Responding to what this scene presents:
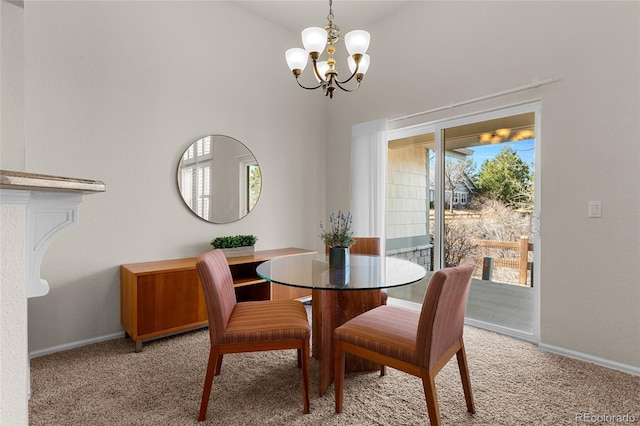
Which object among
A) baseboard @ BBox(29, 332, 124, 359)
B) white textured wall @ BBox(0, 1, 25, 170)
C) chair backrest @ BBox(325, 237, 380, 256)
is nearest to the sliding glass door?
chair backrest @ BBox(325, 237, 380, 256)

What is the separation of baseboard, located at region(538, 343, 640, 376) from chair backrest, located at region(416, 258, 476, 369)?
1.51 meters

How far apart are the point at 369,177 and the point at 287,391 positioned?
7.79 ft

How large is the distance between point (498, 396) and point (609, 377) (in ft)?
2.79

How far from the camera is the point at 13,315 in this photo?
25.5 inches

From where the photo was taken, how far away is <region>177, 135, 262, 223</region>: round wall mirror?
3.12m

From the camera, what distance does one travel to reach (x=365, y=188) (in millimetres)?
3695

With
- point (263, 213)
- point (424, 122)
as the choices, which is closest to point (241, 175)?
point (263, 213)

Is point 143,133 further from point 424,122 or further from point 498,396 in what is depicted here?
point 498,396

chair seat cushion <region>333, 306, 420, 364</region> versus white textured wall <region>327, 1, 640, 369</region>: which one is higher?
white textured wall <region>327, 1, 640, 369</region>

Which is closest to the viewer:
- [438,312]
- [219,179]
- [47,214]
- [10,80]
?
[47,214]

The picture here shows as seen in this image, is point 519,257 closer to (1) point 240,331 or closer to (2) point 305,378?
(2) point 305,378

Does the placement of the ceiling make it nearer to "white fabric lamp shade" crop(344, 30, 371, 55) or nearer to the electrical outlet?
"white fabric lamp shade" crop(344, 30, 371, 55)

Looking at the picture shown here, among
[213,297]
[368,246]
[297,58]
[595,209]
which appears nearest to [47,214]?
[213,297]

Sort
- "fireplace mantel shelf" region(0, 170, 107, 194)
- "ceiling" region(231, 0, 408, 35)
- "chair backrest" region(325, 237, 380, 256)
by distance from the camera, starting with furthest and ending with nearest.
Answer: "ceiling" region(231, 0, 408, 35)
"chair backrest" region(325, 237, 380, 256)
"fireplace mantel shelf" region(0, 170, 107, 194)
